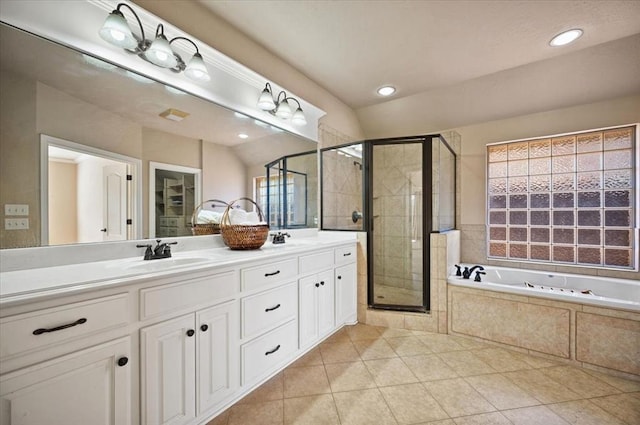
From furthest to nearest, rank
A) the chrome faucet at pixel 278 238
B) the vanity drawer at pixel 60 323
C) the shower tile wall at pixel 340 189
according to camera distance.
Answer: the shower tile wall at pixel 340 189 < the chrome faucet at pixel 278 238 < the vanity drawer at pixel 60 323

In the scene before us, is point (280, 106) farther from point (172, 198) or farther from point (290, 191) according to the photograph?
point (172, 198)

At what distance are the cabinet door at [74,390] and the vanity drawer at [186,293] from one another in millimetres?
146

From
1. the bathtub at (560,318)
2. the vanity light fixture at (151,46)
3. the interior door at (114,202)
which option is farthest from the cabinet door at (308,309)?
the vanity light fixture at (151,46)

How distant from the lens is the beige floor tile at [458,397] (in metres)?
1.44

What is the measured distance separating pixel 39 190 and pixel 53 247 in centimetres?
26

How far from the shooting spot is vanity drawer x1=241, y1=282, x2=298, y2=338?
1.46 meters

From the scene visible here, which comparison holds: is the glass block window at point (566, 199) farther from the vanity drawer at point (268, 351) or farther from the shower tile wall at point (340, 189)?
the vanity drawer at point (268, 351)

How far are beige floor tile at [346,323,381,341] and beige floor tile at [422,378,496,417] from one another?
694 mm

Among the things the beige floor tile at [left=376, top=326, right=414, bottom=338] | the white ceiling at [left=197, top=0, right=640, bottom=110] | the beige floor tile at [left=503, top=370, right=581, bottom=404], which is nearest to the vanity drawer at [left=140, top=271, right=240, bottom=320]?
the beige floor tile at [left=376, top=326, right=414, bottom=338]

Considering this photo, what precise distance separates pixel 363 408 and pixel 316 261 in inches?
38.2

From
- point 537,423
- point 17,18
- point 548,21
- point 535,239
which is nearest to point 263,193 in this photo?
point 17,18

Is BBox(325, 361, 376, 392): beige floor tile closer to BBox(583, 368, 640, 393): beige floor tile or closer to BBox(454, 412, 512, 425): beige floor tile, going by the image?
BBox(454, 412, 512, 425): beige floor tile

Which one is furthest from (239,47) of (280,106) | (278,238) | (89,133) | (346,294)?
(346,294)

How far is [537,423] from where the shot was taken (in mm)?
1340
